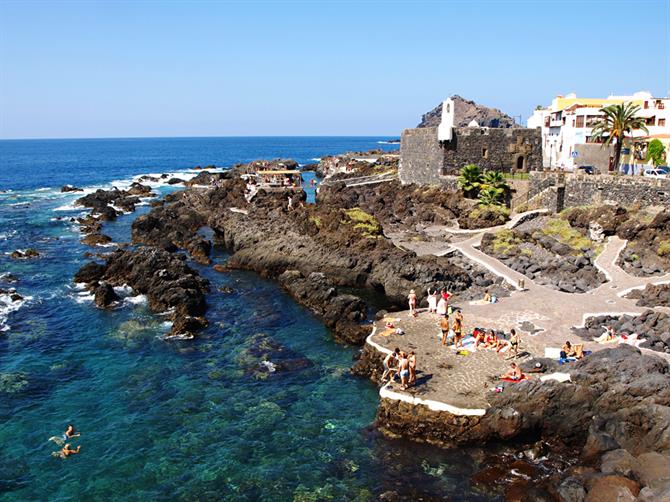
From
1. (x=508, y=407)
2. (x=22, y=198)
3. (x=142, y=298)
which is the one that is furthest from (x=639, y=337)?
(x=22, y=198)

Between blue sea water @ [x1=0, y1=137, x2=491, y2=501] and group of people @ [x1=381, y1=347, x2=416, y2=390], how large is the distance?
155 centimetres

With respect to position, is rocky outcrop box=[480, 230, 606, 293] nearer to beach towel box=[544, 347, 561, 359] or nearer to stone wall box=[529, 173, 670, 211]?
stone wall box=[529, 173, 670, 211]

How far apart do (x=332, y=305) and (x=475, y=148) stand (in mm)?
31926

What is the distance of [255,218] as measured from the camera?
53.1 m

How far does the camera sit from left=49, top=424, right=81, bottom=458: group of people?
20.6 metres

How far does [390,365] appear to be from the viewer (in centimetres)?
2380

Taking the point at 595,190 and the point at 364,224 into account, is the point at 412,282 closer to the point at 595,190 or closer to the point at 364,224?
the point at 364,224

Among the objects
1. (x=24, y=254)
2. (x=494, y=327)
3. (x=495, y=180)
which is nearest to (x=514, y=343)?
(x=494, y=327)

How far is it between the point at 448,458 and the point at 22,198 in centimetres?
8874

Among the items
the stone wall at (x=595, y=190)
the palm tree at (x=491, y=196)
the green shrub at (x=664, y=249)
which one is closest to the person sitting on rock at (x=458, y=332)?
the green shrub at (x=664, y=249)

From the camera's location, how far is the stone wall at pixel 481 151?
57.6 metres

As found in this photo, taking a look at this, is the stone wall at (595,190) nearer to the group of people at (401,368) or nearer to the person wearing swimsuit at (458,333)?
the person wearing swimsuit at (458,333)

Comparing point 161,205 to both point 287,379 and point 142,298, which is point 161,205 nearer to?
point 142,298

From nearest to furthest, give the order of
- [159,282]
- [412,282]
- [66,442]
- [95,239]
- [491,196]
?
1. [66,442]
2. [412,282]
3. [159,282]
4. [491,196]
5. [95,239]
